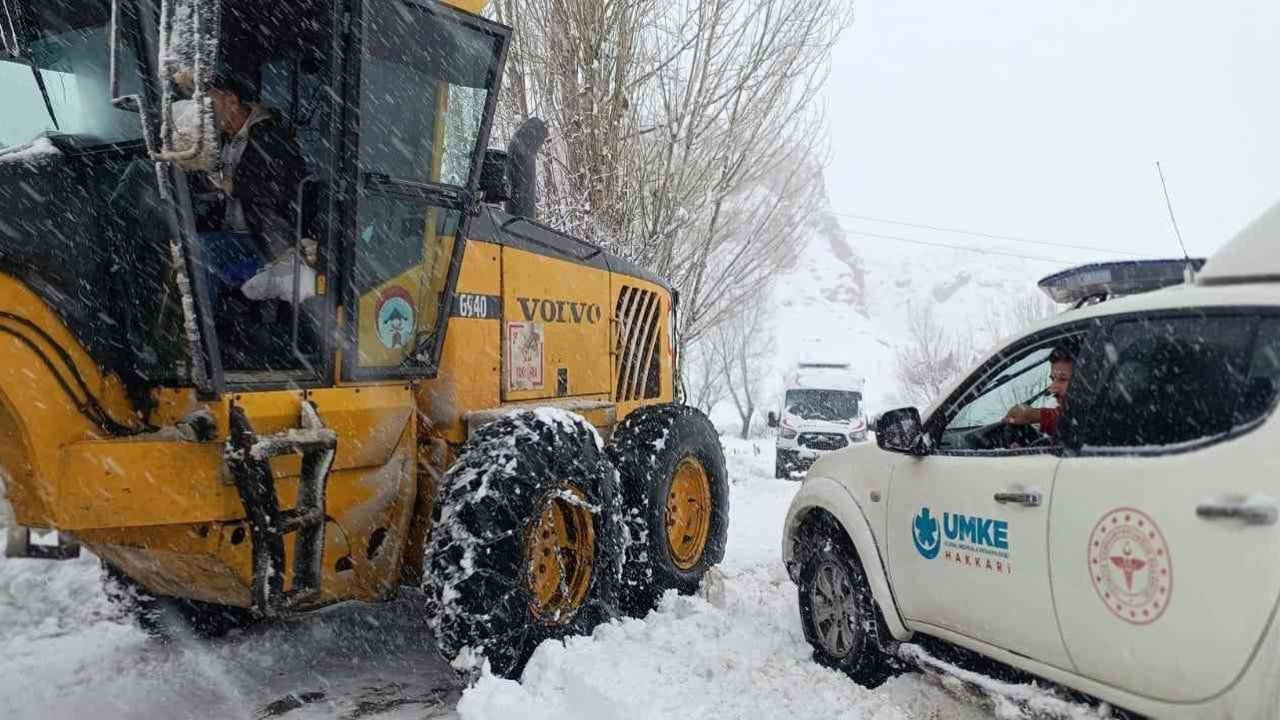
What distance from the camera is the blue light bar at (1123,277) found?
394 centimetres

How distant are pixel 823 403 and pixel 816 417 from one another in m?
0.49

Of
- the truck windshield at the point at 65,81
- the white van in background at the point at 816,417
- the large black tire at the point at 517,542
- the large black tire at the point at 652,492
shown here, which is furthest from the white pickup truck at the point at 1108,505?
the white van in background at the point at 816,417

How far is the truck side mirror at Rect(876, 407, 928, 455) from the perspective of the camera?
4188 mm

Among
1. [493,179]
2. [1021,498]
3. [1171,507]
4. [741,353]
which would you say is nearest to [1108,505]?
[1171,507]

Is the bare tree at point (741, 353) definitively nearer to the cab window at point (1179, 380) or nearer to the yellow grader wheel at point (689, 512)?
the yellow grader wheel at point (689, 512)

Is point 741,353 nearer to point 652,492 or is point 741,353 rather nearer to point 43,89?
point 652,492

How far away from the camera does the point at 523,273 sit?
212 inches

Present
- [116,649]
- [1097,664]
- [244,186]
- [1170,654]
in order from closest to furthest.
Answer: [1170,654] < [1097,664] < [244,186] < [116,649]

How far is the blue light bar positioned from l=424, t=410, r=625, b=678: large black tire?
2367 millimetres

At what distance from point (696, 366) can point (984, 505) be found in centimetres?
4595

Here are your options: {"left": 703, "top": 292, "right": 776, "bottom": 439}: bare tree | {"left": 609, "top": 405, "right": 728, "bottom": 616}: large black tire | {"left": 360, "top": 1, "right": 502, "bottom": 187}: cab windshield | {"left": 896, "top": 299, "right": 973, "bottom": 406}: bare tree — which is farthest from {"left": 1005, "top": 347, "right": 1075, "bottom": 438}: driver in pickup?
{"left": 703, "top": 292, "right": 776, "bottom": 439}: bare tree

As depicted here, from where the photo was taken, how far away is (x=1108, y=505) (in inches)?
123

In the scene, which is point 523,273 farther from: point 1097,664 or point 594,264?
point 1097,664

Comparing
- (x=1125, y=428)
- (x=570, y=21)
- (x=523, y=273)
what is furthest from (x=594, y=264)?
(x=570, y=21)
